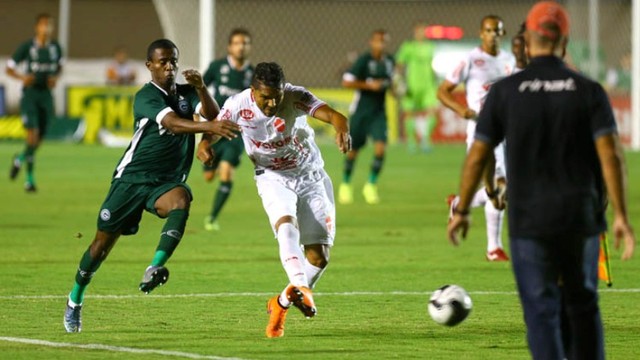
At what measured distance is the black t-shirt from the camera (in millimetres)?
6656

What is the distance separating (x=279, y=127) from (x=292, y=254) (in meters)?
0.94

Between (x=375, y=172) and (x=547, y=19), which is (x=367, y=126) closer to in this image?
(x=375, y=172)

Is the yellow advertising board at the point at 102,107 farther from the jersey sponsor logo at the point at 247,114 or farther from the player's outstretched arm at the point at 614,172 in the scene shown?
the player's outstretched arm at the point at 614,172

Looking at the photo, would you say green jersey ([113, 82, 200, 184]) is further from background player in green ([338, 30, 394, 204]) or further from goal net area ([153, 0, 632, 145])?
goal net area ([153, 0, 632, 145])

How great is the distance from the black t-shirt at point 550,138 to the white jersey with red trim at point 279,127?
323cm

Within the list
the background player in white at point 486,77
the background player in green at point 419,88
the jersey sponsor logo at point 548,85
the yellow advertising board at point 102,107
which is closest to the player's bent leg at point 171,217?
the jersey sponsor logo at point 548,85

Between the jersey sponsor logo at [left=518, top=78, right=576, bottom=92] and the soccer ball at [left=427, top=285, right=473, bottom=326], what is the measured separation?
2488 millimetres

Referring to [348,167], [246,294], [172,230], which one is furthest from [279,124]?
[348,167]

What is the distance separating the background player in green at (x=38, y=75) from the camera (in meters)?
23.1

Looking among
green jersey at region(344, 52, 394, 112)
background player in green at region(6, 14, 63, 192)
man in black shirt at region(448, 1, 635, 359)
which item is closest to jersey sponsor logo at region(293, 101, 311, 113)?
man in black shirt at region(448, 1, 635, 359)

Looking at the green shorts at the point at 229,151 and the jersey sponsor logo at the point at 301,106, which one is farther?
the green shorts at the point at 229,151

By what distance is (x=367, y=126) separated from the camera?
22.1 m

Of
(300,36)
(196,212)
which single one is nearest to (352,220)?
(196,212)

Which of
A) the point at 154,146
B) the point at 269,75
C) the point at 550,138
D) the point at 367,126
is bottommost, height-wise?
the point at 367,126
